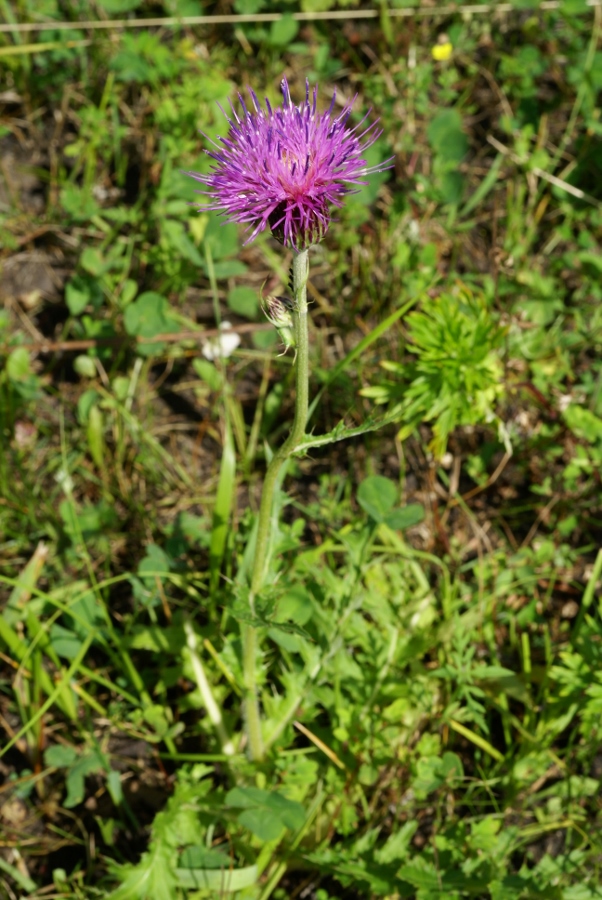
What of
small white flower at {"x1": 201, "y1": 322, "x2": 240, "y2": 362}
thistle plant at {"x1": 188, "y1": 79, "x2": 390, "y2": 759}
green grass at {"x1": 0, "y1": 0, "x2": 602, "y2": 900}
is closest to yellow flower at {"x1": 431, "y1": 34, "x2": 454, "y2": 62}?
Result: green grass at {"x1": 0, "y1": 0, "x2": 602, "y2": 900}

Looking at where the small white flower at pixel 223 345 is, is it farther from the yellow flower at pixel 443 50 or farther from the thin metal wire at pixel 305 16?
the yellow flower at pixel 443 50

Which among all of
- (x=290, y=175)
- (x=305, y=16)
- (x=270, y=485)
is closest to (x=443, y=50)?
(x=305, y=16)

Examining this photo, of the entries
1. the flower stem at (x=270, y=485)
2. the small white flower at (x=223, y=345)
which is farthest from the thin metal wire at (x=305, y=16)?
the flower stem at (x=270, y=485)

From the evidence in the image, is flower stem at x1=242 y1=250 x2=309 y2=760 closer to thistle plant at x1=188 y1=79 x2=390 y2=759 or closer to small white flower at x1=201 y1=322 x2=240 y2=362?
thistle plant at x1=188 y1=79 x2=390 y2=759

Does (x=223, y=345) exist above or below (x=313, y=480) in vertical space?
above

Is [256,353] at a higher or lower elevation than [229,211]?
lower

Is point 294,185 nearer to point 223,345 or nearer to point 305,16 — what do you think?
point 223,345

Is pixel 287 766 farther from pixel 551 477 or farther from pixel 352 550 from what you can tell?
pixel 551 477

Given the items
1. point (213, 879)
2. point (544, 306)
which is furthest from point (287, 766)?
point (544, 306)
